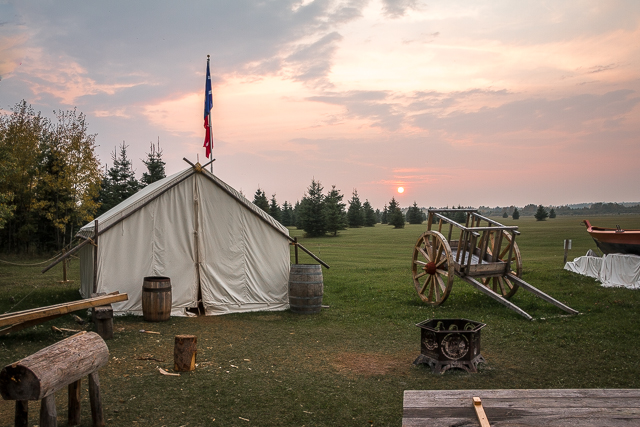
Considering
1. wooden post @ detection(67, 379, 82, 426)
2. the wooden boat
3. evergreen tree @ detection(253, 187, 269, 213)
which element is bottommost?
wooden post @ detection(67, 379, 82, 426)

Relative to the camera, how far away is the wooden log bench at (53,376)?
4098mm

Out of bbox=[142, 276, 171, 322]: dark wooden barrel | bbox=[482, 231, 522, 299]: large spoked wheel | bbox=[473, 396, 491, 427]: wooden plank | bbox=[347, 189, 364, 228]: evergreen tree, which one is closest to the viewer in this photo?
bbox=[473, 396, 491, 427]: wooden plank

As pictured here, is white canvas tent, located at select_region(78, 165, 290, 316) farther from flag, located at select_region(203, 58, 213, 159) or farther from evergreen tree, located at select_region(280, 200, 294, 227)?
evergreen tree, located at select_region(280, 200, 294, 227)

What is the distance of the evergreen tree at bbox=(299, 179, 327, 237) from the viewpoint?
52.1 meters

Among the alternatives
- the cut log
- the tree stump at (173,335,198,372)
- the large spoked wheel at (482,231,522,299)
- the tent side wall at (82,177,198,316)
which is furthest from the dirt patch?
the large spoked wheel at (482,231,522,299)

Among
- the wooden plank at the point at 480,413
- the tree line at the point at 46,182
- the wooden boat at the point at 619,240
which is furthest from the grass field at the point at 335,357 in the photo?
the tree line at the point at 46,182

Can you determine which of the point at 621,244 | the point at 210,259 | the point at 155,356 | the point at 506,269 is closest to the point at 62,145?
the point at 210,259

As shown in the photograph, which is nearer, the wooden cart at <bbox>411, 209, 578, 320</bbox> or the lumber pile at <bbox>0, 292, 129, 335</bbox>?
the lumber pile at <bbox>0, 292, 129, 335</bbox>

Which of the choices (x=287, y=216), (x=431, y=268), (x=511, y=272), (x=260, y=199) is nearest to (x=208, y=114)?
(x=431, y=268)

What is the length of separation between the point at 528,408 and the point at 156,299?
A: 9319mm

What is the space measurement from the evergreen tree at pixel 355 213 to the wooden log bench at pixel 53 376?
219ft

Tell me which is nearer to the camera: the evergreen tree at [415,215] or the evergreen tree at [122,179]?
the evergreen tree at [122,179]

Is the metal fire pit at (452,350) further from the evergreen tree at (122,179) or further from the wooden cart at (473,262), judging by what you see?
the evergreen tree at (122,179)

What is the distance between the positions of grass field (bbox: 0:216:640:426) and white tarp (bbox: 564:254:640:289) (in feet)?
1.67
